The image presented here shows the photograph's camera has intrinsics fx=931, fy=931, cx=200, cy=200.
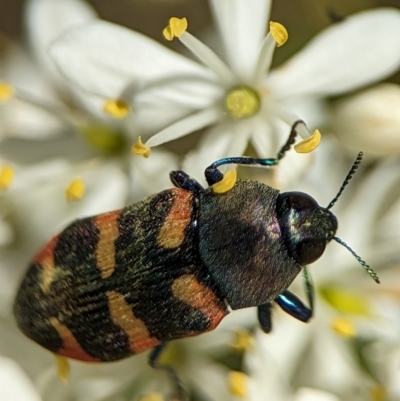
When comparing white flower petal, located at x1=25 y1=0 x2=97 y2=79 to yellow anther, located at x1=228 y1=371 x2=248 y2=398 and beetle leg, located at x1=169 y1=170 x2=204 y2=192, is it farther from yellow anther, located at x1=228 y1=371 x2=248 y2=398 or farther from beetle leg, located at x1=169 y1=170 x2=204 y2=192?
yellow anther, located at x1=228 y1=371 x2=248 y2=398

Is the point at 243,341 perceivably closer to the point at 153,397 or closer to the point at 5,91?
the point at 153,397

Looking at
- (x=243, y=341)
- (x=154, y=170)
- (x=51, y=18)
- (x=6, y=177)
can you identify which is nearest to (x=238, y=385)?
(x=243, y=341)

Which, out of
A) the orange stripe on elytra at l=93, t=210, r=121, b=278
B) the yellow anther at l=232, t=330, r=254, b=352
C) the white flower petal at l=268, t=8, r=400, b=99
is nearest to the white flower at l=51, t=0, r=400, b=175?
the white flower petal at l=268, t=8, r=400, b=99

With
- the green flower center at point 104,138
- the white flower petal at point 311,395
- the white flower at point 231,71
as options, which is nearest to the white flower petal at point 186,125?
the white flower at point 231,71

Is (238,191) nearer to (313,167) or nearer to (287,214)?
(287,214)

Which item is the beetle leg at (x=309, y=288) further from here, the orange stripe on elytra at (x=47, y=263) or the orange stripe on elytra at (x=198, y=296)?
the orange stripe on elytra at (x=47, y=263)
